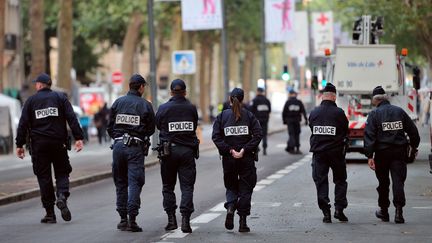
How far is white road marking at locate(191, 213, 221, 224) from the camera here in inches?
714

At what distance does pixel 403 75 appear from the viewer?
35.5 meters

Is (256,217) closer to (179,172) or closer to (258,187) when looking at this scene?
(179,172)

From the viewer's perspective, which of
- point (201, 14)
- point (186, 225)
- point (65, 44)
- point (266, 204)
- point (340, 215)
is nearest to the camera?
point (186, 225)

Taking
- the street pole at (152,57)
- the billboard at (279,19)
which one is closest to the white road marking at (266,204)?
the street pole at (152,57)

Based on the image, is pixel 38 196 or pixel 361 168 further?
pixel 361 168

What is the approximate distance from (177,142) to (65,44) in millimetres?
42912

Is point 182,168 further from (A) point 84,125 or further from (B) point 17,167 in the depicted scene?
(A) point 84,125

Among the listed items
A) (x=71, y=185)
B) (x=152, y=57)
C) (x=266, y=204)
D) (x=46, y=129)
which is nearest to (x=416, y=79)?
(x=152, y=57)

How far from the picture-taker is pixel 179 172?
17.1 metres

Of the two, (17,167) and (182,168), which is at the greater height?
(182,168)

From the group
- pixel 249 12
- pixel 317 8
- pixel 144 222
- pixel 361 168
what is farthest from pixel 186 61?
pixel 317 8

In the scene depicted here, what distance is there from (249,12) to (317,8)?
158 feet

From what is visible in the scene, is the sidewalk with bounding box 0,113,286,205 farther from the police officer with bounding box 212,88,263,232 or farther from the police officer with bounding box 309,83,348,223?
the police officer with bounding box 212,88,263,232

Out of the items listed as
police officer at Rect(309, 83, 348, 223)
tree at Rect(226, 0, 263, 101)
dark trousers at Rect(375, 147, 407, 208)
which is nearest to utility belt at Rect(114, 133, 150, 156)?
police officer at Rect(309, 83, 348, 223)
